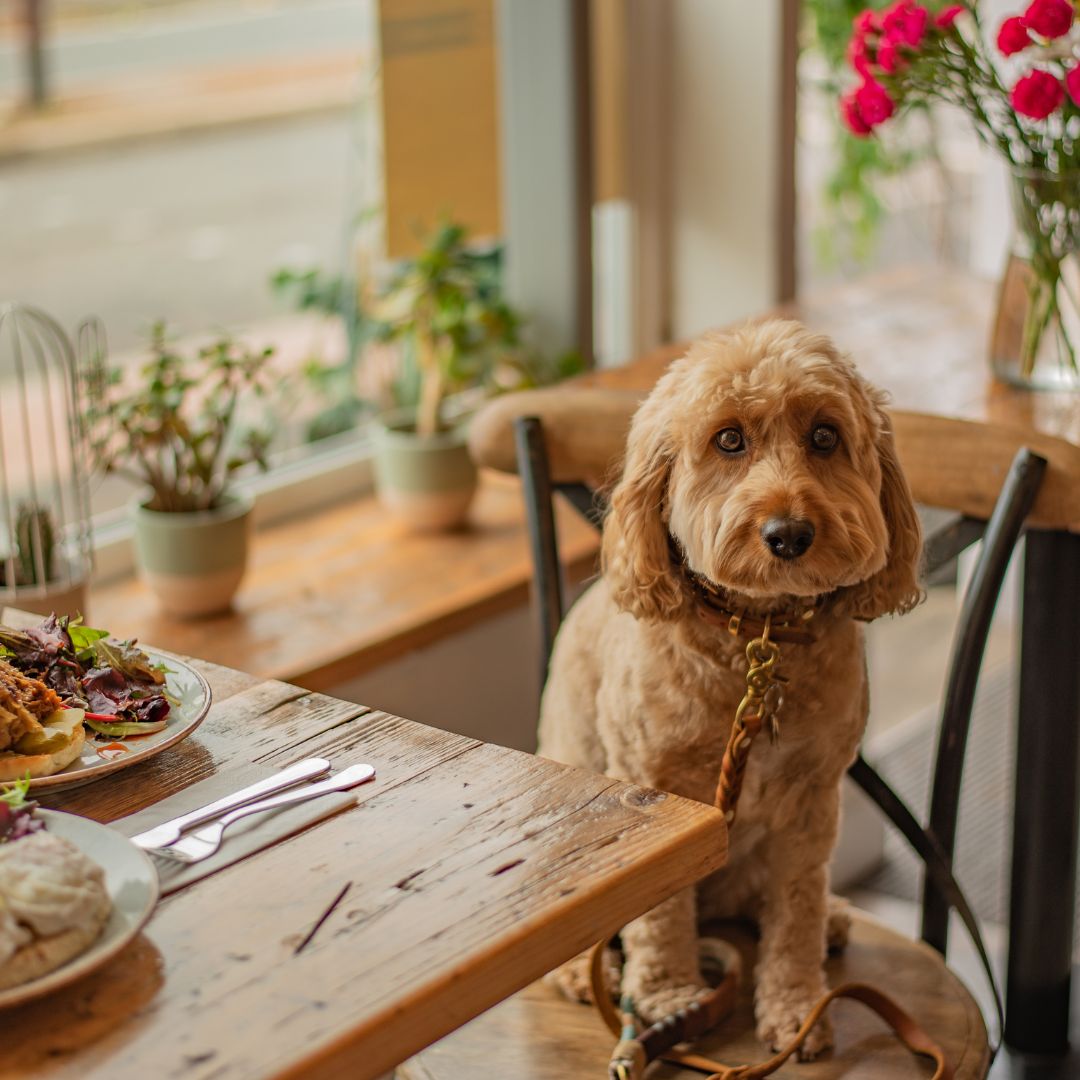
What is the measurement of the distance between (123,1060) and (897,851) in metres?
Result: 2.29

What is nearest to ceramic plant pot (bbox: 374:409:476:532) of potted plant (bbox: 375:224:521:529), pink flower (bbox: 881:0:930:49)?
potted plant (bbox: 375:224:521:529)

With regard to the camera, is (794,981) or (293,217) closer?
(794,981)

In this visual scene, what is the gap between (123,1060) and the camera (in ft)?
2.61

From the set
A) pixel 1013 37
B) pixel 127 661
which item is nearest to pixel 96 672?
pixel 127 661

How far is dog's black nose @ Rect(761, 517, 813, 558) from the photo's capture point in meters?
1.19

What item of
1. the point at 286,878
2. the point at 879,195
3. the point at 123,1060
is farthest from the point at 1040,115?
the point at 879,195

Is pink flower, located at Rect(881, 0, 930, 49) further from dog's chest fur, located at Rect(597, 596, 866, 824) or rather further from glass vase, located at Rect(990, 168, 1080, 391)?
dog's chest fur, located at Rect(597, 596, 866, 824)

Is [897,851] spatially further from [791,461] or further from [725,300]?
[791,461]

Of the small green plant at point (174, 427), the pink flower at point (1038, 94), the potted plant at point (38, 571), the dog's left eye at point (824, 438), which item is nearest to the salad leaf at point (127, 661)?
the dog's left eye at point (824, 438)

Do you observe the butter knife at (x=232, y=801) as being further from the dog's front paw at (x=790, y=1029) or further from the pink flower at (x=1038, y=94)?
the pink flower at (x=1038, y=94)

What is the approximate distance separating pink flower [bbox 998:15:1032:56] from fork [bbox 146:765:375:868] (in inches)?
48.8

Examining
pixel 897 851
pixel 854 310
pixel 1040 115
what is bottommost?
pixel 897 851

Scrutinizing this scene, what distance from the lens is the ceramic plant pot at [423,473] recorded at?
2.53 metres

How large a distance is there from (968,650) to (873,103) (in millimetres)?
800
